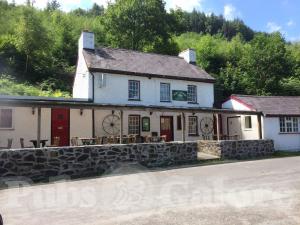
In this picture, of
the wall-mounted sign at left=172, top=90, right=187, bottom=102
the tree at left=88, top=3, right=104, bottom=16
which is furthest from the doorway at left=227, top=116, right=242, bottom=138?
the tree at left=88, top=3, right=104, bottom=16

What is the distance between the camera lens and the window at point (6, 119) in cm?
1831

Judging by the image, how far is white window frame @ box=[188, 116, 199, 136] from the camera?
955 inches

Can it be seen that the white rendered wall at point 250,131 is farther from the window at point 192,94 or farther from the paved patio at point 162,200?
the paved patio at point 162,200

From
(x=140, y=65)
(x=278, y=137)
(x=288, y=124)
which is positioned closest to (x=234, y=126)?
(x=278, y=137)

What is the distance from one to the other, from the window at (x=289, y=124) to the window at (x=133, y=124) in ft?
32.7

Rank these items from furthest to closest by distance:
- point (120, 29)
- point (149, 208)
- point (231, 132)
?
point (120, 29) < point (231, 132) < point (149, 208)

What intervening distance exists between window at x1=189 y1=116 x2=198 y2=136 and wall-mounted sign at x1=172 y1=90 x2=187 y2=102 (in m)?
1.45

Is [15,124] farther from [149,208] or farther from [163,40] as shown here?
[163,40]

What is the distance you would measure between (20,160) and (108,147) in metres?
3.77

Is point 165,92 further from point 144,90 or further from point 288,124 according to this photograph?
point 288,124

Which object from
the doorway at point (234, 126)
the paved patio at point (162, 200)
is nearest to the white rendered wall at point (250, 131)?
the doorway at point (234, 126)

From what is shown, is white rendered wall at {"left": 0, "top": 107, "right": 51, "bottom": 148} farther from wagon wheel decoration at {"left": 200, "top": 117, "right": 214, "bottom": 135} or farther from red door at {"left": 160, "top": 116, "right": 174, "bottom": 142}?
wagon wheel decoration at {"left": 200, "top": 117, "right": 214, "bottom": 135}

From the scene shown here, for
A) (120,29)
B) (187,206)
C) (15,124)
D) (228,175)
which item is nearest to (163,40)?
(120,29)

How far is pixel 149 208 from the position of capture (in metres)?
7.80
